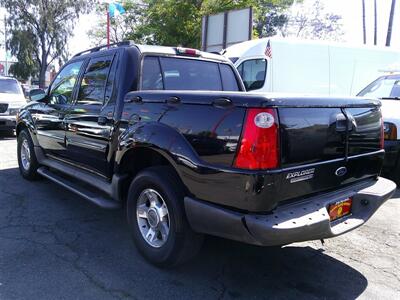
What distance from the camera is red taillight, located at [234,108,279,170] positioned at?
2.73m

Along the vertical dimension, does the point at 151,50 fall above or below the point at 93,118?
above

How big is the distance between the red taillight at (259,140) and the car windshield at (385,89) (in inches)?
218

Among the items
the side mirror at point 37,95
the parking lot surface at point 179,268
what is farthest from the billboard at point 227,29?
the parking lot surface at point 179,268

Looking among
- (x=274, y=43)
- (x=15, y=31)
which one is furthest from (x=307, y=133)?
(x=15, y=31)

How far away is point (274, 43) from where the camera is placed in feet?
37.4

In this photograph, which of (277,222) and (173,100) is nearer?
(277,222)

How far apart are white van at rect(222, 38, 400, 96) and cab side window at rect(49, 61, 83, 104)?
6.92 m

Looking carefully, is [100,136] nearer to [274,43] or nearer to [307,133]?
[307,133]

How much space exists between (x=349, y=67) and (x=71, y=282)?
11598mm

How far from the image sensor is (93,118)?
4.33 metres

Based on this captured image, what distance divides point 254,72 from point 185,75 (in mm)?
7623

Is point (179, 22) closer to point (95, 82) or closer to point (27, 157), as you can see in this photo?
Answer: point (27, 157)

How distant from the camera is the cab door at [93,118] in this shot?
4.15 meters

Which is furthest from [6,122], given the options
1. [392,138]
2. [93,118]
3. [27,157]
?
[392,138]
